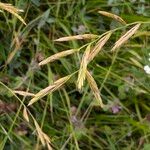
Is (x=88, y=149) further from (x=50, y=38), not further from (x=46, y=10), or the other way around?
(x=46, y=10)

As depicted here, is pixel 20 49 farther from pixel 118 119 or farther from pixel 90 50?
pixel 90 50

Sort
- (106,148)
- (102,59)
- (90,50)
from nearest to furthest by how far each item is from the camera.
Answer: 1. (90,50)
2. (106,148)
3. (102,59)

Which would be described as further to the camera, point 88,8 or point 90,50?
point 88,8

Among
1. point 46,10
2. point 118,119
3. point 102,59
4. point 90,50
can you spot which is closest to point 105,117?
point 118,119

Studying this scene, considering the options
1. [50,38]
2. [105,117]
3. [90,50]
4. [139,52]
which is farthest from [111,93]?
[90,50]

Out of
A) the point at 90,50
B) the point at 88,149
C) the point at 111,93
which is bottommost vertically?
the point at 88,149

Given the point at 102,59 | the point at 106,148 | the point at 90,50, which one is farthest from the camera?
the point at 102,59

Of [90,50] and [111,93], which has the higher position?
[90,50]
